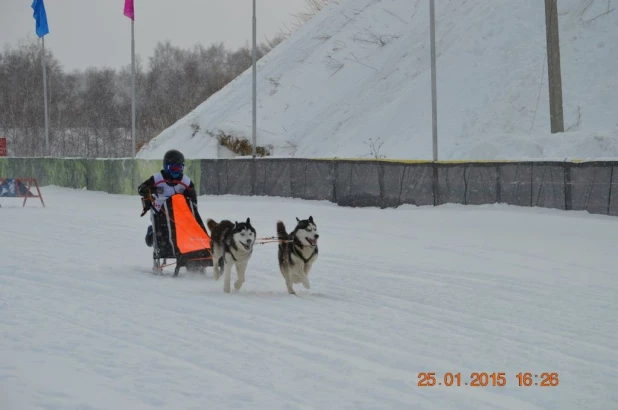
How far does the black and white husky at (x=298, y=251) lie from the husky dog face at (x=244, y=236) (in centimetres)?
36

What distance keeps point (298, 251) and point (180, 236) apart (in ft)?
8.24

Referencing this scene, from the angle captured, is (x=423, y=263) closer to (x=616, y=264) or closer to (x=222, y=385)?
(x=616, y=264)

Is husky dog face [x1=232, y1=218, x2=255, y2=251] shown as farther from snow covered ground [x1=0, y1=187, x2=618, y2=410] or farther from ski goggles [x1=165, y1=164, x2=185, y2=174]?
ski goggles [x1=165, y1=164, x2=185, y2=174]

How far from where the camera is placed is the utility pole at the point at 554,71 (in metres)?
31.2

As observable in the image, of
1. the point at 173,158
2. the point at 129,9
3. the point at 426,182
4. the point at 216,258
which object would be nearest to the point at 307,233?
the point at 216,258

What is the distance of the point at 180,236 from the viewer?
12492mm

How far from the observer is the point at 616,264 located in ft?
46.9

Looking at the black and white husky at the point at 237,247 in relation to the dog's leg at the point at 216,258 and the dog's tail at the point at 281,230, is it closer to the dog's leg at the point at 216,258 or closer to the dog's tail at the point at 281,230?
the dog's tail at the point at 281,230

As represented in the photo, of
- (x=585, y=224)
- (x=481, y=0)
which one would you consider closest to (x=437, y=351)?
(x=585, y=224)

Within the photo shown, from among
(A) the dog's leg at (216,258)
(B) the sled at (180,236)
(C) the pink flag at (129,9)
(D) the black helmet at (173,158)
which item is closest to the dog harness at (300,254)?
(A) the dog's leg at (216,258)

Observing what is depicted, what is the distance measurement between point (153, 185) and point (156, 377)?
6.60 meters

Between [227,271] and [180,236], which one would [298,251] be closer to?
[227,271]

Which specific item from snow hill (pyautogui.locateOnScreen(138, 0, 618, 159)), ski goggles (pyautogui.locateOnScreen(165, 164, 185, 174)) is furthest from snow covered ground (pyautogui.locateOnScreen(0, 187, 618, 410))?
snow hill (pyautogui.locateOnScreen(138, 0, 618, 159))

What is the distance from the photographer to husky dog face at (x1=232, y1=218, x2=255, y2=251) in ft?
34.3
